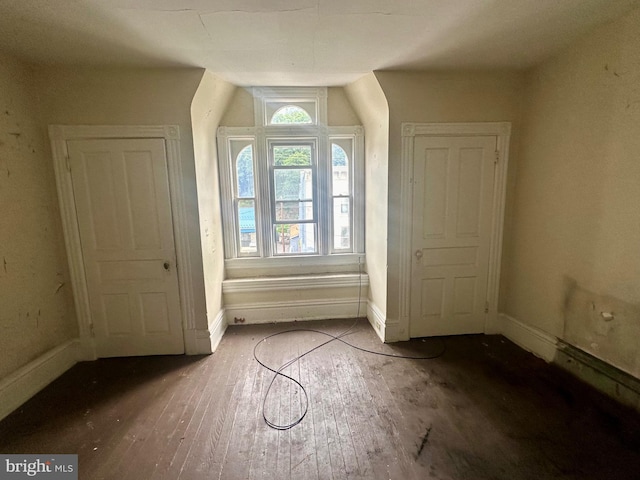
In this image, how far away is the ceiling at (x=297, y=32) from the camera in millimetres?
1666

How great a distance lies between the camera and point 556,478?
5.34ft

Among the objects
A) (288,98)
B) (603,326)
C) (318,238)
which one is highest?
(288,98)

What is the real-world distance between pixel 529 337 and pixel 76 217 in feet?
13.6

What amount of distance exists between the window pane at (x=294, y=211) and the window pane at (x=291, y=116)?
2.94ft

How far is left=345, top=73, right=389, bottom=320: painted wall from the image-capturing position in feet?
9.39

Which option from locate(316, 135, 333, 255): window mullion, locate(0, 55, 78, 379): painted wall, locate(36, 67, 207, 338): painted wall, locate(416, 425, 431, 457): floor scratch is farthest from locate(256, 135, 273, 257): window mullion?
locate(416, 425, 431, 457): floor scratch

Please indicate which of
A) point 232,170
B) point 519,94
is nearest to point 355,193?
point 232,170

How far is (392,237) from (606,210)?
1.53 metres

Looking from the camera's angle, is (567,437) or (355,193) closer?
(567,437)

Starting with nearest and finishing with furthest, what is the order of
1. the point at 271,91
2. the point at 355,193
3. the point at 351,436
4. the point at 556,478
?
the point at 556,478, the point at 351,436, the point at 271,91, the point at 355,193

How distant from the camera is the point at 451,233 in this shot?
300cm

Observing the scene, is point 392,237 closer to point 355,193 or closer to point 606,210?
point 355,193

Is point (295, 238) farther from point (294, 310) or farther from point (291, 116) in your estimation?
point (291, 116)

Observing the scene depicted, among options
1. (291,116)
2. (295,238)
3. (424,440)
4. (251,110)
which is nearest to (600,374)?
(424,440)
